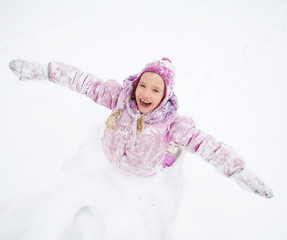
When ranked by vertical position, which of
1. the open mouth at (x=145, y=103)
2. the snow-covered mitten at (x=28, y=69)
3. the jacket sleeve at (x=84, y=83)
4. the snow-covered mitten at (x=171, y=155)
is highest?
the open mouth at (x=145, y=103)

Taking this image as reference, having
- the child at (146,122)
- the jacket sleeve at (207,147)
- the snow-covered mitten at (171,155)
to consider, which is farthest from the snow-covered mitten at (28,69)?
the snow-covered mitten at (171,155)

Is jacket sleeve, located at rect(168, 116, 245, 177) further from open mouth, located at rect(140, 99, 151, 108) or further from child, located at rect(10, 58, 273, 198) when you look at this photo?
open mouth, located at rect(140, 99, 151, 108)

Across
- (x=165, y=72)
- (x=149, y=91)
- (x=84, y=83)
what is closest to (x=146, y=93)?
(x=149, y=91)

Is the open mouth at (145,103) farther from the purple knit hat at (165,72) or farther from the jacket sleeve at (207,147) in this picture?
the jacket sleeve at (207,147)

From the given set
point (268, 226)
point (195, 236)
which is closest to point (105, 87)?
point (195, 236)

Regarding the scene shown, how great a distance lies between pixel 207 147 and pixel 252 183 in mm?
291

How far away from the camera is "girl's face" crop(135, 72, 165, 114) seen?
1007 millimetres

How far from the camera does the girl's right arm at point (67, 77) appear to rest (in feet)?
3.75

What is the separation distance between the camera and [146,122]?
3.51 ft

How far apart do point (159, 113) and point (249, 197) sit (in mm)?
988

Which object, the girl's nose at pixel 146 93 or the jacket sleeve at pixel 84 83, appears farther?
the jacket sleeve at pixel 84 83

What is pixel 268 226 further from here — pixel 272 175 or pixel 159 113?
pixel 159 113

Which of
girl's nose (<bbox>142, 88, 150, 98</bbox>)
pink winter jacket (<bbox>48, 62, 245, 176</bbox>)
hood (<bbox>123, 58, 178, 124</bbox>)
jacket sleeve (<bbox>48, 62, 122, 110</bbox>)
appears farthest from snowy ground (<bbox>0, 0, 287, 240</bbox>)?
girl's nose (<bbox>142, 88, 150, 98</bbox>)

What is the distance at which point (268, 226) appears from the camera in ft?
4.02
